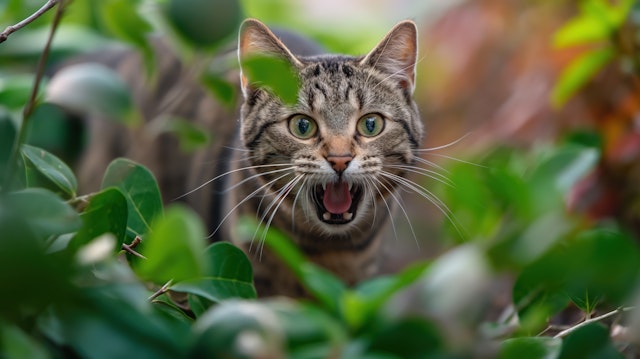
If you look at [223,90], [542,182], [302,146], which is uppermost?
[223,90]

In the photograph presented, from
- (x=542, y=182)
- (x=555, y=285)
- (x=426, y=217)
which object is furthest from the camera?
(x=426, y=217)

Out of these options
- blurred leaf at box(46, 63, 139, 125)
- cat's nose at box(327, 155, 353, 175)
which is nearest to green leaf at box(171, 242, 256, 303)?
blurred leaf at box(46, 63, 139, 125)

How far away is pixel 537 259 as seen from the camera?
80 cm

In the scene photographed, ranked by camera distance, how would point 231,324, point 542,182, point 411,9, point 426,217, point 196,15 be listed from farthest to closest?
point 411,9, point 426,217, point 196,15, point 542,182, point 231,324

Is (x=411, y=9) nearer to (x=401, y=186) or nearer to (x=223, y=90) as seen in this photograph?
(x=401, y=186)

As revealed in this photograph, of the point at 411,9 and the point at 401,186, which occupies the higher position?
the point at 411,9

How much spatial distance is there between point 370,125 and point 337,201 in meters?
0.19

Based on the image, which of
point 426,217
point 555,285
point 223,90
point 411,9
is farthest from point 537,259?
point 411,9

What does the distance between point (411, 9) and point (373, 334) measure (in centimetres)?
342

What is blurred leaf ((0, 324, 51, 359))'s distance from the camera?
0.73 meters

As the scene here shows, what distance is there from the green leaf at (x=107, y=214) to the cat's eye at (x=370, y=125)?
87 centimetres

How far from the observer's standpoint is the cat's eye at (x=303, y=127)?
5.89 ft

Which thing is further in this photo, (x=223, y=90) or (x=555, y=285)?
(x=223, y=90)

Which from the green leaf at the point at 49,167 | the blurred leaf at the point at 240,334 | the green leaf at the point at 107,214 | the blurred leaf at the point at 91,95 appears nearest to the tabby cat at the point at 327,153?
the blurred leaf at the point at 91,95
